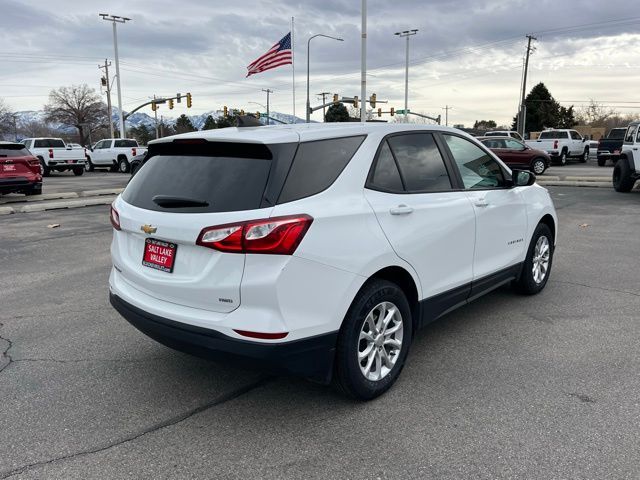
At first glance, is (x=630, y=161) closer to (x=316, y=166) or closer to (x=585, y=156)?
(x=316, y=166)

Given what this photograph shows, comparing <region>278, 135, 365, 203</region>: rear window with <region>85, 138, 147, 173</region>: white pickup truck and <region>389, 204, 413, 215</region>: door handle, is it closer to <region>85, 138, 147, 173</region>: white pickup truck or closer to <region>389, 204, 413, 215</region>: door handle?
<region>389, 204, 413, 215</region>: door handle

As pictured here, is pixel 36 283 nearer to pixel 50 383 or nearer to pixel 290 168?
pixel 50 383

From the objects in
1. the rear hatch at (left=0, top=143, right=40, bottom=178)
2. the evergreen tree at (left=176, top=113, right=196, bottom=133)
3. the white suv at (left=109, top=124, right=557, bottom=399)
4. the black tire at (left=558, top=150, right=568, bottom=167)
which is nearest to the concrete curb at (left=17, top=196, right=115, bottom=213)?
the rear hatch at (left=0, top=143, right=40, bottom=178)

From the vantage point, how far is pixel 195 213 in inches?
116

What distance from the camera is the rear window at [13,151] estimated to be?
48.6 feet

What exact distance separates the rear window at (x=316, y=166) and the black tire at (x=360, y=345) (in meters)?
0.68

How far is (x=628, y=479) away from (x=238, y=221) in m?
2.29

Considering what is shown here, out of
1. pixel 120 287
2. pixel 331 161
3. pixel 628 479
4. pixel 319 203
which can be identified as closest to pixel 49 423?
pixel 120 287

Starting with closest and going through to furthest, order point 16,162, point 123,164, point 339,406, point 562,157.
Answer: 1. point 339,406
2. point 16,162
3. point 562,157
4. point 123,164

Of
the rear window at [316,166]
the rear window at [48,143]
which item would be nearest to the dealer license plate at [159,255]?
the rear window at [316,166]

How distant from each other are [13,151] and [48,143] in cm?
1444

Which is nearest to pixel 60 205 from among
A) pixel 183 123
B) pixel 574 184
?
pixel 574 184

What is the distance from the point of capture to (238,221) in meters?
2.77

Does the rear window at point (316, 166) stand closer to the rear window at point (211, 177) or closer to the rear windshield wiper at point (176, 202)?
the rear window at point (211, 177)
